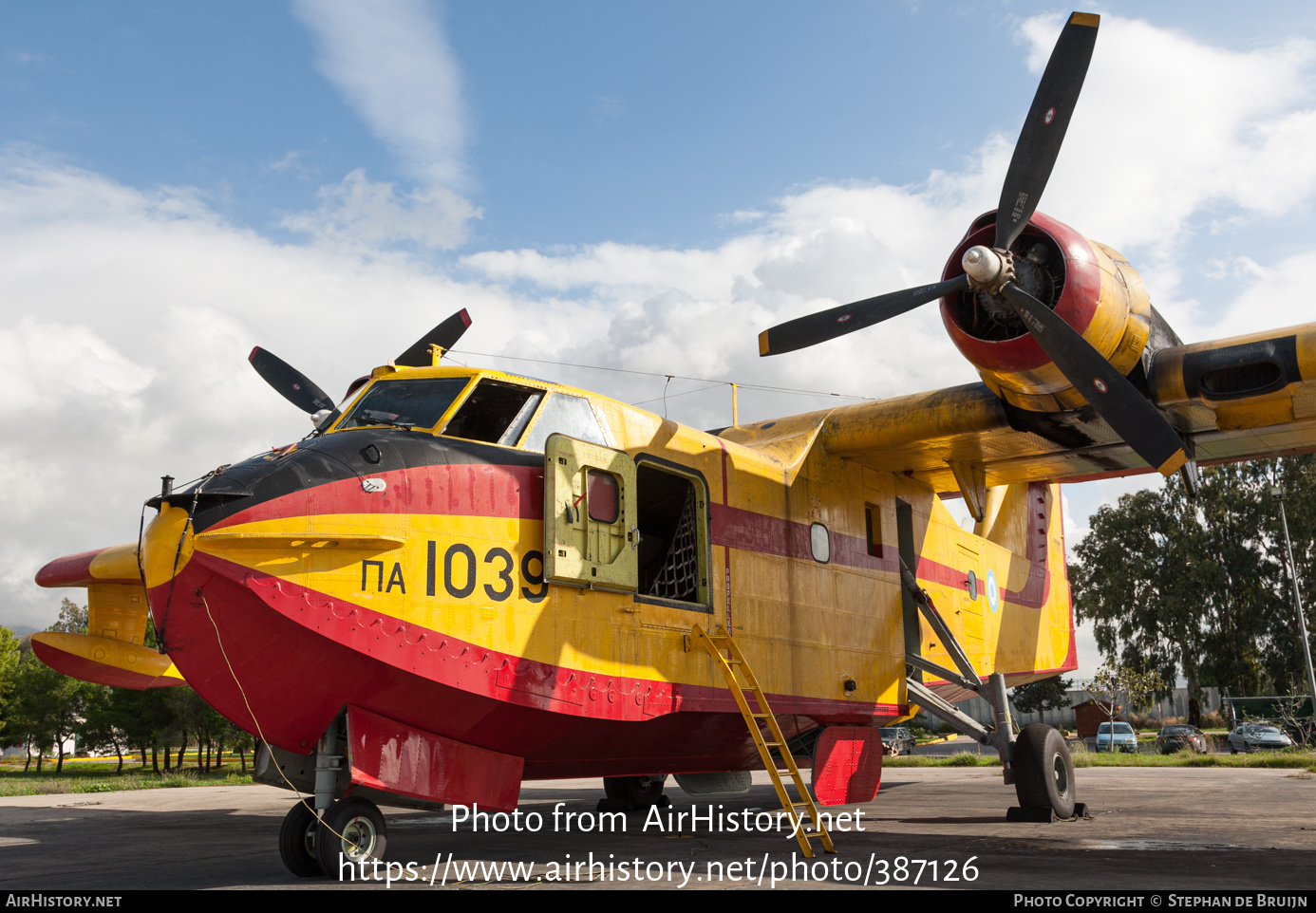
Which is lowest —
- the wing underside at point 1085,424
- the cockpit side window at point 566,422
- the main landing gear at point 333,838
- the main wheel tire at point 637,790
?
the main wheel tire at point 637,790

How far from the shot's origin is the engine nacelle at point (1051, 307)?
29.5 ft

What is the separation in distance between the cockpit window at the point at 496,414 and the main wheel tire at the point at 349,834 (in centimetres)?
298

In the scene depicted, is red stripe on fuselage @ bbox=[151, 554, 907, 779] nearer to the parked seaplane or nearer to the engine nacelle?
the parked seaplane

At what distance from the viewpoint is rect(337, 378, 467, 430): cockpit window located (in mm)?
7828

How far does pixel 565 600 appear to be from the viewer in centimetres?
788

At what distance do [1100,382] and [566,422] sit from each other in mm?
4945

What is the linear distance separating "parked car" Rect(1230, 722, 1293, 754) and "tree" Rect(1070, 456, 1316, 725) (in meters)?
12.4

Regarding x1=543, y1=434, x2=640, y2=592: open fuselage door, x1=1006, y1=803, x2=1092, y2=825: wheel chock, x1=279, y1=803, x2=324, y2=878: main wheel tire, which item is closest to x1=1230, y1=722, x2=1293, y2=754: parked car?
x1=1006, y1=803, x2=1092, y2=825: wheel chock

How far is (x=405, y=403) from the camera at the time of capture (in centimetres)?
805

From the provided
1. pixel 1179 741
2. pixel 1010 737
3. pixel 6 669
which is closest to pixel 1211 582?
pixel 1179 741

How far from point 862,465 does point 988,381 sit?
8.63ft

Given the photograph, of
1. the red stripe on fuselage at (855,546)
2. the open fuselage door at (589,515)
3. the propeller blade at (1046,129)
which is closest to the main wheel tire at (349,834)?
the open fuselage door at (589,515)

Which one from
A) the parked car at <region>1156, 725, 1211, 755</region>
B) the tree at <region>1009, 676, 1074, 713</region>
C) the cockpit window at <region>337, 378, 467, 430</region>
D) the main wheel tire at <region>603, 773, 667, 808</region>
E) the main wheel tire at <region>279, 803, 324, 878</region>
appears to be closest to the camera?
the main wheel tire at <region>279, 803, 324, 878</region>

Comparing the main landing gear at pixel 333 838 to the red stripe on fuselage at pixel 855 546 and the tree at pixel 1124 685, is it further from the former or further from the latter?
the tree at pixel 1124 685
